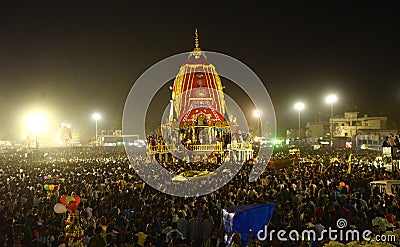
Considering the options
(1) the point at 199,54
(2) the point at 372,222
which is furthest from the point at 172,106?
(2) the point at 372,222

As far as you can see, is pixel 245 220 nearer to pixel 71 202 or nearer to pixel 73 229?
pixel 73 229

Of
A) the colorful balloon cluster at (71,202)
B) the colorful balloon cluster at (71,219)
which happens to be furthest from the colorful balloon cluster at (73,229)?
the colorful balloon cluster at (71,202)

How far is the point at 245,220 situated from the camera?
31.8ft

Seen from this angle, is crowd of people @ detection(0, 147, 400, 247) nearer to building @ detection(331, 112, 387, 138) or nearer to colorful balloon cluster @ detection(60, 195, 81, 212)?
colorful balloon cluster @ detection(60, 195, 81, 212)

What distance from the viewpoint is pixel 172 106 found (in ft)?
178

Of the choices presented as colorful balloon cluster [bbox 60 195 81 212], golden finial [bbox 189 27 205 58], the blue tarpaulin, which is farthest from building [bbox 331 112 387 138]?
colorful balloon cluster [bbox 60 195 81 212]

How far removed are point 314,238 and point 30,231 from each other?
6.49 meters

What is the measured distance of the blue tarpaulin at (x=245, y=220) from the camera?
9641 mm

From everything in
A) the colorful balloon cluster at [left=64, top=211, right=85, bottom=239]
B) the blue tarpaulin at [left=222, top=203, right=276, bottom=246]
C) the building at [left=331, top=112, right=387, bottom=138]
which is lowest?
the colorful balloon cluster at [left=64, top=211, right=85, bottom=239]

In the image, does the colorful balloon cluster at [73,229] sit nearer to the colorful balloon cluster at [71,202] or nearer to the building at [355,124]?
the colorful balloon cluster at [71,202]

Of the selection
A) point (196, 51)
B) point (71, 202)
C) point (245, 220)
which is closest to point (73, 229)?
point (71, 202)

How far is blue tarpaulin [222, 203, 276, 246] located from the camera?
9.64m

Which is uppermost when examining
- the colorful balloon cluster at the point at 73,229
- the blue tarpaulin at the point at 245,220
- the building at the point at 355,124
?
the building at the point at 355,124

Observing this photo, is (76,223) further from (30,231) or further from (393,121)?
(393,121)
